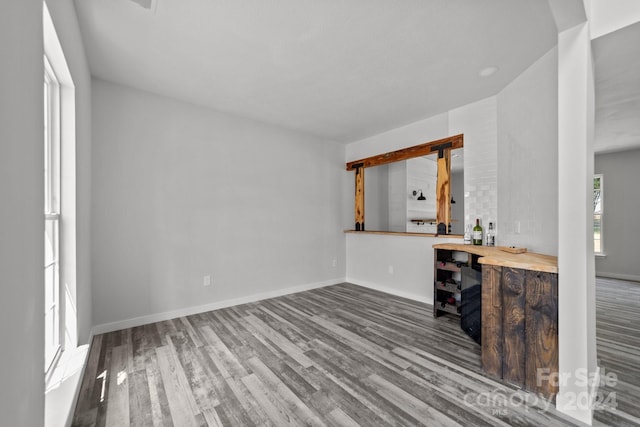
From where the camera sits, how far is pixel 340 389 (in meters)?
2.00

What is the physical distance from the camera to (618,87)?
9.10 feet

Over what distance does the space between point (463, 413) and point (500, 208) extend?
222 centimetres

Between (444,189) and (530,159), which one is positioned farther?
(444,189)

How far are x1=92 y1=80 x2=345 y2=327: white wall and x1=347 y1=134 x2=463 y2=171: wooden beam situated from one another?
2.61ft

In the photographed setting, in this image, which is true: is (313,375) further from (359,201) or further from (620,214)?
(620,214)

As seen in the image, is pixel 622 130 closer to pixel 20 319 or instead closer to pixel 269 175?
pixel 269 175

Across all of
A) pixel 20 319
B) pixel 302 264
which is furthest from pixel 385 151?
pixel 20 319

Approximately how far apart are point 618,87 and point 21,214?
175 inches

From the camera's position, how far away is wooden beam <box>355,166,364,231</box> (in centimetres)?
520

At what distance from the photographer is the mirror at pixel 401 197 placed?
5.55 m

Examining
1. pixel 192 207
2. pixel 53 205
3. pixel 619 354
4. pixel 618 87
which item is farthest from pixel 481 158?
pixel 53 205

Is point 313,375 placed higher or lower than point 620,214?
lower

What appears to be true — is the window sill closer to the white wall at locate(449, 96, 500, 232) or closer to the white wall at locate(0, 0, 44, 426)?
the white wall at locate(0, 0, 44, 426)

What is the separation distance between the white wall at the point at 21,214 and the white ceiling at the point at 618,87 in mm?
2827
